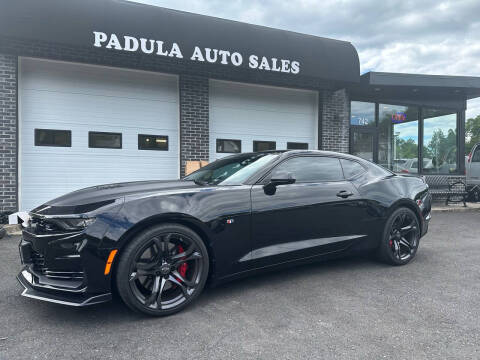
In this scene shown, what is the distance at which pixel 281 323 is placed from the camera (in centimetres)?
274

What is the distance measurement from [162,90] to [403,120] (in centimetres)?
843

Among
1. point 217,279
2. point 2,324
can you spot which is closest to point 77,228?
point 2,324

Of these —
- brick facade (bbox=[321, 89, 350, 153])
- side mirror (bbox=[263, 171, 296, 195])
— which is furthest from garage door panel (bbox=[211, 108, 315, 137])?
side mirror (bbox=[263, 171, 296, 195])

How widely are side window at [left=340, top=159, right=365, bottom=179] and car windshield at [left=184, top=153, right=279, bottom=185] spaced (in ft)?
3.18

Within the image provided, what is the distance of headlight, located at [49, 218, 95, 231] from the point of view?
2623 mm

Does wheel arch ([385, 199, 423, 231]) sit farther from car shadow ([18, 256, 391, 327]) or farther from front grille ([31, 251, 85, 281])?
front grille ([31, 251, 85, 281])

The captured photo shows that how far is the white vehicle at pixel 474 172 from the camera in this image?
10906mm

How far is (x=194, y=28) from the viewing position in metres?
7.23

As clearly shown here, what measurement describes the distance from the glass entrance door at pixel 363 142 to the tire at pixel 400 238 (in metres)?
6.81

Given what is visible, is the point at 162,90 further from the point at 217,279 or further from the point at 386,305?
the point at 386,305

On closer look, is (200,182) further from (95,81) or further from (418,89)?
(418,89)

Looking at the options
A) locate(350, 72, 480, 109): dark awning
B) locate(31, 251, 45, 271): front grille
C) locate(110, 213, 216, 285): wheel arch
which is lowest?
locate(31, 251, 45, 271): front grille

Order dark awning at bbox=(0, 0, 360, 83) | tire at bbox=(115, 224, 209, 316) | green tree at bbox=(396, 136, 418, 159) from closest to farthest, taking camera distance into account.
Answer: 1. tire at bbox=(115, 224, 209, 316)
2. dark awning at bbox=(0, 0, 360, 83)
3. green tree at bbox=(396, 136, 418, 159)

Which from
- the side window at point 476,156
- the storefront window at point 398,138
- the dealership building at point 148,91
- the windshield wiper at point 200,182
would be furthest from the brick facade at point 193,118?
the side window at point 476,156
